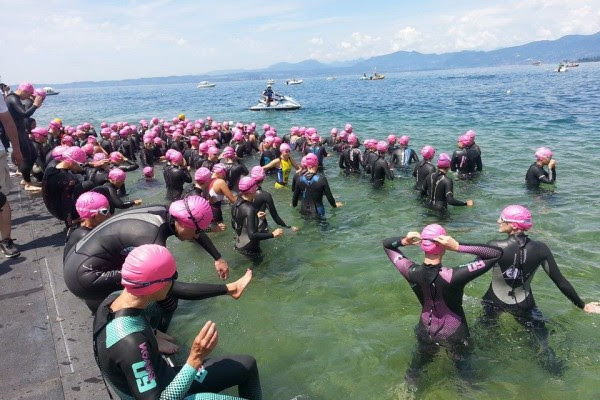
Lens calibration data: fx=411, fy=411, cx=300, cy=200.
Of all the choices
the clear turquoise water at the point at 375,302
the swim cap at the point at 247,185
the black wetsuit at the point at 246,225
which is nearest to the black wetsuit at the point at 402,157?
the clear turquoise water at the point at 375,302

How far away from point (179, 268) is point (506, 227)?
6.01m

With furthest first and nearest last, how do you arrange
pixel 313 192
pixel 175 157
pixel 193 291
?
pixel 175 157 < pixel 313 192 < pixel 193 291

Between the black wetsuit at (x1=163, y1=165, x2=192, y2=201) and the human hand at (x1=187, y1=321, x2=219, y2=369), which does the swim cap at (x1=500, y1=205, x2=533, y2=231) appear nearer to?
the human hand at (x1=187, y1=321, x2=219, y2=369)

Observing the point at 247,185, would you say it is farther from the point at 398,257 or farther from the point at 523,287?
the point at 523,287

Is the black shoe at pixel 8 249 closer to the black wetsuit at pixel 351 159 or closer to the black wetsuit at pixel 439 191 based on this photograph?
the black wetsuit at pixel 439 191

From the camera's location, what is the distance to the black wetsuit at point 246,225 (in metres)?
7.21

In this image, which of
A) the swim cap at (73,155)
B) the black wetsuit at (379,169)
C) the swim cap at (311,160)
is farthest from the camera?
the black wetsuit at (379,169)

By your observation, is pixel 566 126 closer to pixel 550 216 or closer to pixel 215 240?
pixel 550 216

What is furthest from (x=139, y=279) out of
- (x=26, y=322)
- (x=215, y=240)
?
(x=215, y=240)

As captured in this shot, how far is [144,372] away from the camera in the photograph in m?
2.56

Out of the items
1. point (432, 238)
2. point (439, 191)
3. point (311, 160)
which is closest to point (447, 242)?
point (432, 238)

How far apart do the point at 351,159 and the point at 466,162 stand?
152 inches

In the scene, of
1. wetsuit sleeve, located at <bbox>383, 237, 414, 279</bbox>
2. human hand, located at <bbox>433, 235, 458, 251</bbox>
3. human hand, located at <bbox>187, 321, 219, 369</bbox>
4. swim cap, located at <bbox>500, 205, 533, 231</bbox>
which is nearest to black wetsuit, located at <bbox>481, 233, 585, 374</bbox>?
swim cap, located at <bbox>500, 205, 533, 231</bbox>

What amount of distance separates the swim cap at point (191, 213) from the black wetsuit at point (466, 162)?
1110 cm
